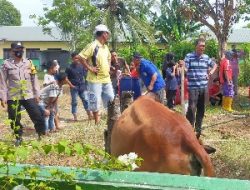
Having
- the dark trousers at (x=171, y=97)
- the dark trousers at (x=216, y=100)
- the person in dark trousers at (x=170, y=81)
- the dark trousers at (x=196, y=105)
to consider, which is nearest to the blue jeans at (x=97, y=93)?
the dark trousers at (x=196, y=105)

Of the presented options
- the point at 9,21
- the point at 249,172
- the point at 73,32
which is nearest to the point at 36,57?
the point at 73,32

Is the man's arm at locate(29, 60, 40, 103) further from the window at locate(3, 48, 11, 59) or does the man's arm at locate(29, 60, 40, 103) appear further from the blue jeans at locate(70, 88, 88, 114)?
the window at locate(3, 48, 11, 59)

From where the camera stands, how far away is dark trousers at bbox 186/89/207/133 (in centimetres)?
968

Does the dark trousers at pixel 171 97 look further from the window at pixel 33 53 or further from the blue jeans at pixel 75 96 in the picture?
the window at pixel 33 53

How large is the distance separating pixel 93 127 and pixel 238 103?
25.0 ft

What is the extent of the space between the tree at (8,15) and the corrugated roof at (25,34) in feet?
97.7

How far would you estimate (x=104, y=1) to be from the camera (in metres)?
31.9

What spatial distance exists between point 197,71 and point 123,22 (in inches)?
875

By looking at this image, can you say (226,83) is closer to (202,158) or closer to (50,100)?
(50,100)

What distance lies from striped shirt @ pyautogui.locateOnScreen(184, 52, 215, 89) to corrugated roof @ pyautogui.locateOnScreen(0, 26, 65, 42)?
50.7m

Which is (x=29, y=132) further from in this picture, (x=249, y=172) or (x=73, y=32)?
(x=73, y=32)

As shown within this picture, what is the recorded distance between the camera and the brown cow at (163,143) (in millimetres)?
4473

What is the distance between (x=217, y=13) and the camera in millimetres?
22891

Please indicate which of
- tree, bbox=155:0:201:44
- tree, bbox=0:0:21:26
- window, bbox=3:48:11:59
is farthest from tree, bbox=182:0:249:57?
tree, bbox=0:0:21:26
